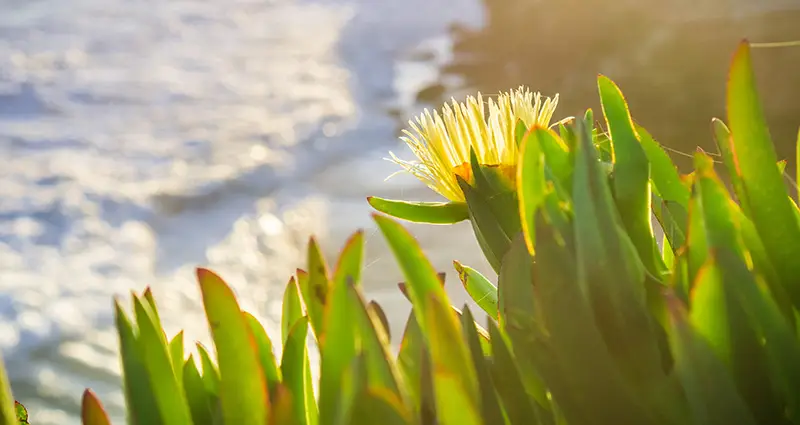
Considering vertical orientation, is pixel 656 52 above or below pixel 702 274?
above

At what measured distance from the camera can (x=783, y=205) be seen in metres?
0.19

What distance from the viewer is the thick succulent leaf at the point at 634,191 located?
0.21m

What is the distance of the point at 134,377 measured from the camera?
0.18 m

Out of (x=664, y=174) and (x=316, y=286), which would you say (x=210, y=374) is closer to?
(x=316, y=286)

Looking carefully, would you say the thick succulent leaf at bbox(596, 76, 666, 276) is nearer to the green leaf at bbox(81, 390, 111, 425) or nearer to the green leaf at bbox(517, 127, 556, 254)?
the green leaf at bbox(517, 127, 556, 254)

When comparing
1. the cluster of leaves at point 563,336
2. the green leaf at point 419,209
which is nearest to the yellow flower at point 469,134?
the green leaf at point 419,209

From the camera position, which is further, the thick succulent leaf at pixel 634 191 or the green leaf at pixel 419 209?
the green leaf at pixel 419 209

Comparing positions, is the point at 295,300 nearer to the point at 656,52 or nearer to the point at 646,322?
the point at 646,322

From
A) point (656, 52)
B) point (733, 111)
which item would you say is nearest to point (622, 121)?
point (733, 111)

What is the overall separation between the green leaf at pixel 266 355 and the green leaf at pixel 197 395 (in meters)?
0.02

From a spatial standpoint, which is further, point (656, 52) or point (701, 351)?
point (656, 52)

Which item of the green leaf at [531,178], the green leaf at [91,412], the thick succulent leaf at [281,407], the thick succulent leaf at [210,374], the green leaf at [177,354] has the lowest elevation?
the thick succulent leaf at [281,407]

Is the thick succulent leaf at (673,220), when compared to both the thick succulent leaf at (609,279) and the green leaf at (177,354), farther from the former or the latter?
the green leaf at (177,354)

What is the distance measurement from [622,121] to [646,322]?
0.07 m
